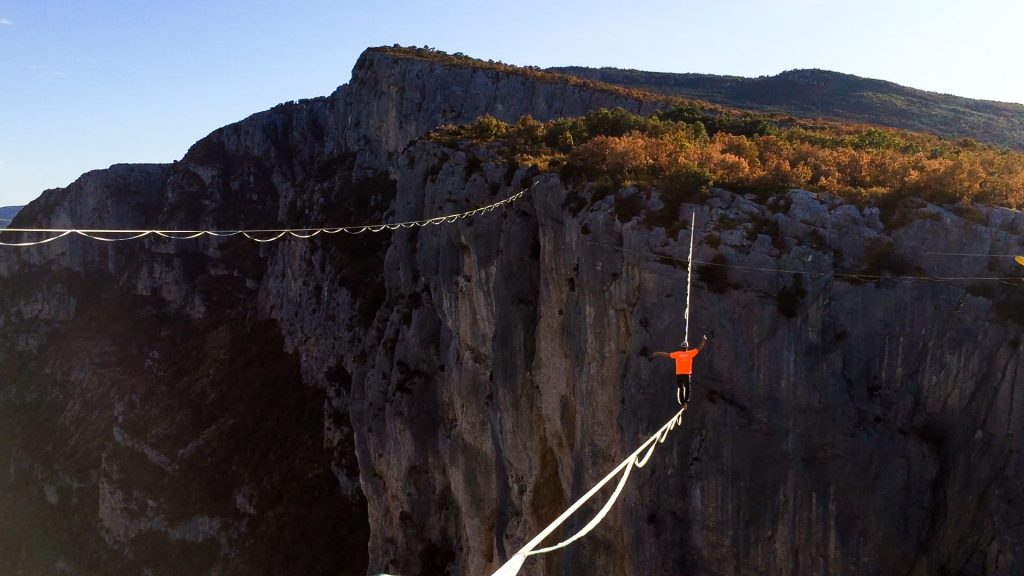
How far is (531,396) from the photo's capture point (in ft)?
75.7

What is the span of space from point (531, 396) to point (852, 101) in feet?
247

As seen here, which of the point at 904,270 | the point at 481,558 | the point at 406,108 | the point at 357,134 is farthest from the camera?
the point at 357,134

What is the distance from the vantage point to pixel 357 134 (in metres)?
66.7

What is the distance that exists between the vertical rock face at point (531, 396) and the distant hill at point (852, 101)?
113 ft

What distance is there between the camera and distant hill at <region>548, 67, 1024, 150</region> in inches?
2594

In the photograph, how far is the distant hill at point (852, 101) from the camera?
65875mm

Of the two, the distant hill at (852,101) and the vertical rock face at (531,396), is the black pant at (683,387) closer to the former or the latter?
the vertical rock face at (531,396)

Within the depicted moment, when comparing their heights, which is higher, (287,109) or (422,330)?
(287,109)

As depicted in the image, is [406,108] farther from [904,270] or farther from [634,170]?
[904,270]

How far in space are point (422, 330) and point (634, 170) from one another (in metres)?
13.8

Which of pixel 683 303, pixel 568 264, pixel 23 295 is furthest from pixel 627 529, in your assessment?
pixel 23 295

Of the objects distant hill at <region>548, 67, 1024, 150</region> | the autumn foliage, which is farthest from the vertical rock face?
distant hill at <region>548, 67, 1024, 150</region>

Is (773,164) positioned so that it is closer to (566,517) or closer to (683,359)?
(683,359)

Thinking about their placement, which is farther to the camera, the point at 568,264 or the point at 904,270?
the point at 568,264
